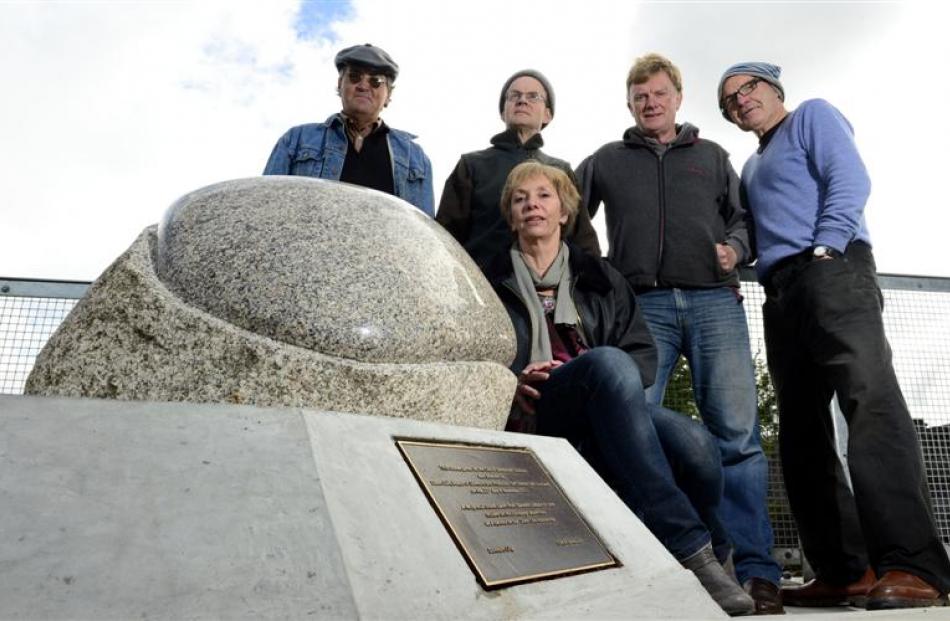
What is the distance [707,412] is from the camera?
4270 mm

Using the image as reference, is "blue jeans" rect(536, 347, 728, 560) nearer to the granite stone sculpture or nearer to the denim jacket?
the granite stone sculpture

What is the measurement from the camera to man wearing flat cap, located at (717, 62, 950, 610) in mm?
3484

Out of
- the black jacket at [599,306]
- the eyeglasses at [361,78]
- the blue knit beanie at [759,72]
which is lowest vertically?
the black jacket at [599,306]

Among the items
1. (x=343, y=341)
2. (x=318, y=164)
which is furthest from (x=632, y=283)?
(x=343, y=341)

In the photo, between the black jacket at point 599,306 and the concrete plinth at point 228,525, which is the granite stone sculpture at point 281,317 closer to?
the concrete plinth at point 228,525

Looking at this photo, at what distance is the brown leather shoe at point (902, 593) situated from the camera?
3.29 meters

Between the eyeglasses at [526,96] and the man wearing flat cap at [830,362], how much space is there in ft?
3.45

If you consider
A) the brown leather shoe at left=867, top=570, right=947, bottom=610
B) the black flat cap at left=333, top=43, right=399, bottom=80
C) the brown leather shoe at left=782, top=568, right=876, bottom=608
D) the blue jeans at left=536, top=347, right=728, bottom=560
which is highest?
the black flat cap at left=333, top=43, right=399, bottom=80

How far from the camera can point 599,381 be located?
3307 millimetres

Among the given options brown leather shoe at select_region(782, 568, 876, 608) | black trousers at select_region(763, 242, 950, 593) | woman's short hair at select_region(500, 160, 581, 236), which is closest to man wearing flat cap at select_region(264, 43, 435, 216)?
woman's short hair at select_region(500, 160, 581, 236)

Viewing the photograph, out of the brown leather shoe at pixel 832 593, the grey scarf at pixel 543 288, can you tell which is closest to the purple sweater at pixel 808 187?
the grey scarf at pixel 543 288

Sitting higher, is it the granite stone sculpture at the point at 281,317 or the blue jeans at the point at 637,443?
the granite stone sculpture at the point at 281,317

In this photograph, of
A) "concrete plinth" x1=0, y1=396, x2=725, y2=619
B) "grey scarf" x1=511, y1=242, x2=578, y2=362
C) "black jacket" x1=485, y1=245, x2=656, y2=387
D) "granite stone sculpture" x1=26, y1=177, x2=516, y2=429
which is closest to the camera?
"concrete plinth" x1=0, y1=396, x2=725, y2=619

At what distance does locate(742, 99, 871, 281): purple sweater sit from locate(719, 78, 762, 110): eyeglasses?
0.27 meters
